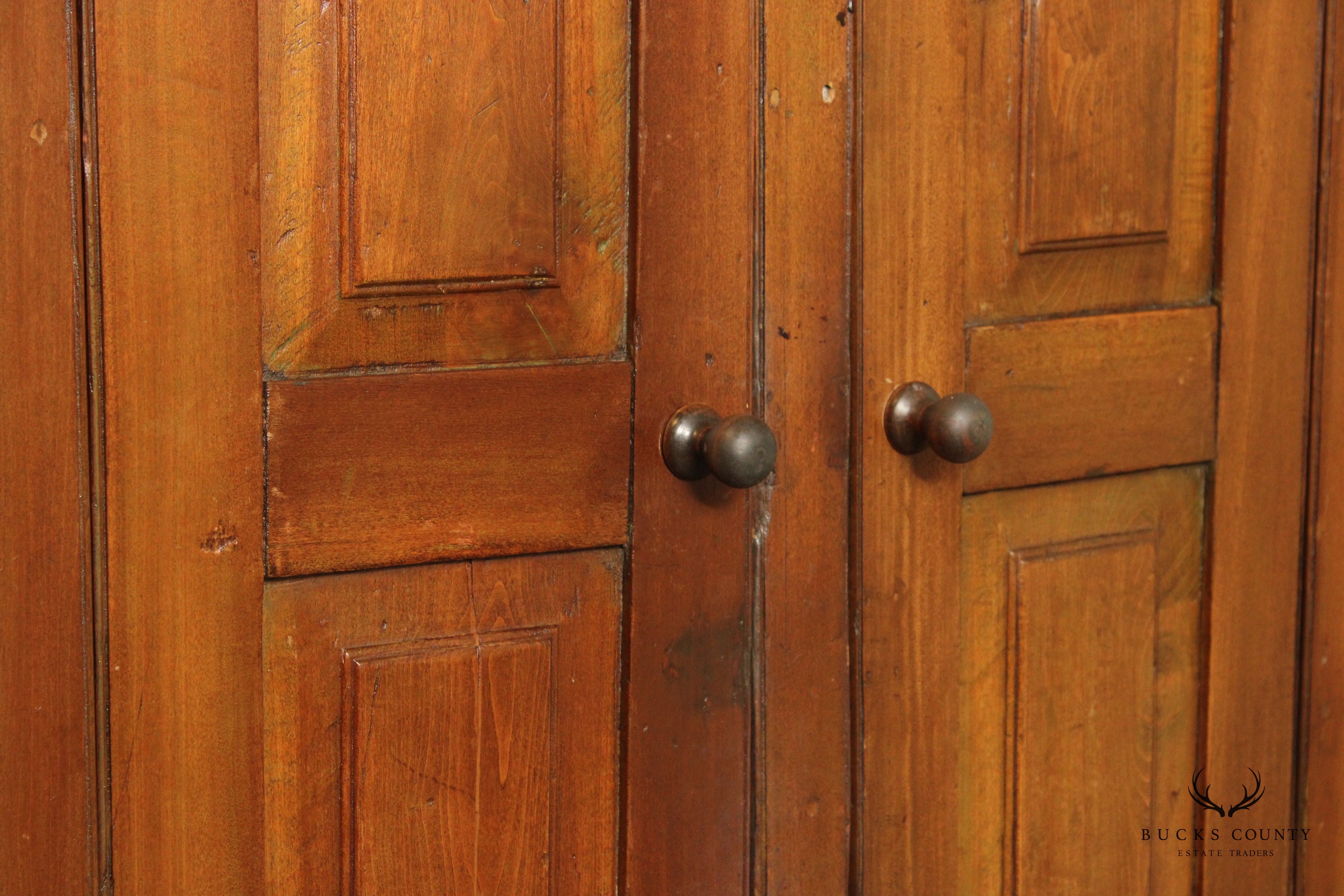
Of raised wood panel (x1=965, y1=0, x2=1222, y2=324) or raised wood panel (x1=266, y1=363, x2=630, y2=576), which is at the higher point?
raised wood panel (x1=965, y1=0, x2=1222, y2=324)

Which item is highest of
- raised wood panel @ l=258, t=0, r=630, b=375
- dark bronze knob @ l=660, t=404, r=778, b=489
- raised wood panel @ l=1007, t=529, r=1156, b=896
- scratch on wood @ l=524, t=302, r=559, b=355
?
raised wood panel @ l=258, t=0, r=630, b=375

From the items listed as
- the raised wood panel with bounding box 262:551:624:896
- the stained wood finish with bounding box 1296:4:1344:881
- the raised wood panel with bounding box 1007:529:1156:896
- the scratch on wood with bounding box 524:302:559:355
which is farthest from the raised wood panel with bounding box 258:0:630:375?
the stained wood finish with bounding box 1296:4:1344:881

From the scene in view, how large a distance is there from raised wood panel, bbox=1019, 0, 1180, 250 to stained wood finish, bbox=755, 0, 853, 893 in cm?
14

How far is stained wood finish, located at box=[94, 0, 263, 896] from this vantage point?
73 cm

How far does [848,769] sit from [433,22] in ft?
1.70

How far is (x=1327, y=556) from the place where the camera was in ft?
3.62

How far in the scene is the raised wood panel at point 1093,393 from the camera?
0.97 meters

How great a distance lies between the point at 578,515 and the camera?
2.82ft

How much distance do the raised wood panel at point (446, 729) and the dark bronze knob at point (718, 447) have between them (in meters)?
0.07

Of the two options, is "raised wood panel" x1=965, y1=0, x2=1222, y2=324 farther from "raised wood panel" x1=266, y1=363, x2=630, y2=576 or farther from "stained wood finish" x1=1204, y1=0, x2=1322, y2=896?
"raised wood panel" x1=266, y1=363, x2=630, y2=576

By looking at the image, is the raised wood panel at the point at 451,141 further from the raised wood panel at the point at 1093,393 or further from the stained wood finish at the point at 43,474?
the raised wood panel at the point at 1093,393

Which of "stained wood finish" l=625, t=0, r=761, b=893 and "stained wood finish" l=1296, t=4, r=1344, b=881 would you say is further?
"stained wood finish" l=1296, t=4, r=1344, b=881

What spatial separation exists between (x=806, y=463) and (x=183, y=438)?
0.37m

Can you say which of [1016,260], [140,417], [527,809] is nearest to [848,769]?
[527,809]
